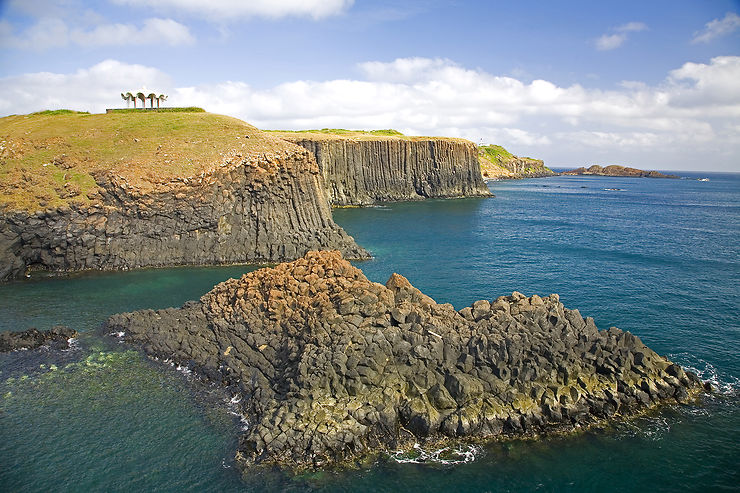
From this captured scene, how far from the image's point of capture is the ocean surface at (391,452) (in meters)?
18.6

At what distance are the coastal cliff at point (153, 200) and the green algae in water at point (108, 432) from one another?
935 inches

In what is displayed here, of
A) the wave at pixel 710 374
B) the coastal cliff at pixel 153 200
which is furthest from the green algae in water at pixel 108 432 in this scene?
the wave at pixel 710 374

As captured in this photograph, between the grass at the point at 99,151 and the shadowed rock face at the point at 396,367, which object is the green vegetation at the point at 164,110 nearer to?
the grass at the point at 99,151

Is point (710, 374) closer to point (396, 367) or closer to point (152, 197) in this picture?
point (396, 367)

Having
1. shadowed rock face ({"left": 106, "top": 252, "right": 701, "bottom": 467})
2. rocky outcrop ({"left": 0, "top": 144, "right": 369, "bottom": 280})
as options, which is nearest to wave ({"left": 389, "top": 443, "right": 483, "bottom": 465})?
shadowed rock face ({"left": 106, "top": 252, "right": 701, "bottom": 467})

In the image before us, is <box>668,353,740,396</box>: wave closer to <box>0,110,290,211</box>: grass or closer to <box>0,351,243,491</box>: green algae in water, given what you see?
<box>0,351,243,491</box>: green algae in water

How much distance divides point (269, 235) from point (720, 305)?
40.6 metres

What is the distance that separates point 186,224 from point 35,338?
21794 millimetres

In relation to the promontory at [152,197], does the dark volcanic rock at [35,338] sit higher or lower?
lower

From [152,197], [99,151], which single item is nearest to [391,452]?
[152,197]

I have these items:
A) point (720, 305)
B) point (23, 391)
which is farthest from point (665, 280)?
point (23, 391)

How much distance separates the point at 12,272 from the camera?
144ft

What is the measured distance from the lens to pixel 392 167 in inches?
4469

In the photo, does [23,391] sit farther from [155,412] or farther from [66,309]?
[66,309]
